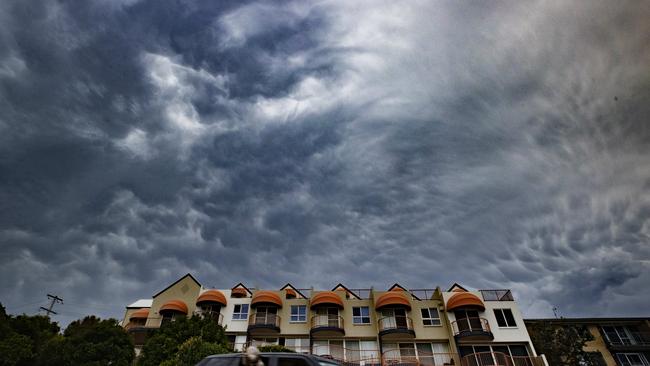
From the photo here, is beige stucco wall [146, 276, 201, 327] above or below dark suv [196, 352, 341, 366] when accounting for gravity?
above

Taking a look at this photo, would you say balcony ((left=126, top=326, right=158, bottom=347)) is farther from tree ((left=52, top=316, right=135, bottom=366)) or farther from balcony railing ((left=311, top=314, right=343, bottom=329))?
balcony railing ((left=311, top=314, right=343, bottom=329))

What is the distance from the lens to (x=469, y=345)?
33.4 m

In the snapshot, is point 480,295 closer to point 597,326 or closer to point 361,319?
point 361,319

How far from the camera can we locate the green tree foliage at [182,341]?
84.9 feet

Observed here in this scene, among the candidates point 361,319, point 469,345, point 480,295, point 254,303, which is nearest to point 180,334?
point 254,303

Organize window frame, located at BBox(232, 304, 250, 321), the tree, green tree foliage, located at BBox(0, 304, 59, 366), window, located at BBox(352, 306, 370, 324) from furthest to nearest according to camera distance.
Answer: window frame, located at BBox(232, 304, 250, 321) → window, located at BBox(352, 306, 370, 324) → the tree → green tree foliage, located at BBox(0, 304, 59, 366)

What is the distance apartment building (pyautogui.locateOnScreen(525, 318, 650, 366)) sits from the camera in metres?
39.6

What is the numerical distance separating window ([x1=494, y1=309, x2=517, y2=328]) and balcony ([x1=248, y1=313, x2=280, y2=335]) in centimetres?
2118

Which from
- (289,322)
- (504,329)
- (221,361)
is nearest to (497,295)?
(504,329)

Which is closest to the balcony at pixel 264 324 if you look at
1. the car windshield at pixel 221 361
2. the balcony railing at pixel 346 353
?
the balcony railing at pixel 346 353

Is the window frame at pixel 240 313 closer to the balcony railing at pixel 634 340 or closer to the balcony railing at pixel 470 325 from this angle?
the balcony railing at pixel 470 325

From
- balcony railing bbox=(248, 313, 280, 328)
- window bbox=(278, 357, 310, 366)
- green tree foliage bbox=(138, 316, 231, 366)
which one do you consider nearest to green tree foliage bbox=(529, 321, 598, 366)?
balcony railing bbox=(248, 313, 280, 328)

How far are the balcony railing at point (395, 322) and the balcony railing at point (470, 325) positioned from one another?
4.01 meters

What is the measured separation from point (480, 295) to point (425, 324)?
619 cm
